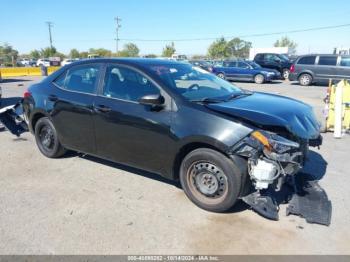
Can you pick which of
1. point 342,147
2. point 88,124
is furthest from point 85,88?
point 342,147

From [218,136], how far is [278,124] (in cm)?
65

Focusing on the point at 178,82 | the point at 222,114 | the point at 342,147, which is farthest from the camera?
the point at 342,147

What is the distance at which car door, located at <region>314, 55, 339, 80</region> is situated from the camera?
1789 cm

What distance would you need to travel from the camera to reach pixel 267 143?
333 cm

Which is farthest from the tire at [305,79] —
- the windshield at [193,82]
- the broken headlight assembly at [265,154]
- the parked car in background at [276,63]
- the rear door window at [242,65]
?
the broken headlight assembly at [265,154]

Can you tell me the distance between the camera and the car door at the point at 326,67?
17891 millimetres

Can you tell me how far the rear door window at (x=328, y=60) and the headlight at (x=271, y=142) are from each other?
16.8m

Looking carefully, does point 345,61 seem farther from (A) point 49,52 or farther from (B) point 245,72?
(A) point 49,52

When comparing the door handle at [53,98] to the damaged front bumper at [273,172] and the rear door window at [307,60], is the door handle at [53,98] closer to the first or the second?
the damaged front bumper at [273,172]

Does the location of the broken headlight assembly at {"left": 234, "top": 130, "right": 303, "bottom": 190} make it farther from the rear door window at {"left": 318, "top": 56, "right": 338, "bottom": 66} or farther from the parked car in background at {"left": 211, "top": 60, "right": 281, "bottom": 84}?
the parked car in background at {"left": 211, "top": 60, "right": 281, "bottom": 84}

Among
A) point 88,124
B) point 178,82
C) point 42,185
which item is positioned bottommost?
point 42,185

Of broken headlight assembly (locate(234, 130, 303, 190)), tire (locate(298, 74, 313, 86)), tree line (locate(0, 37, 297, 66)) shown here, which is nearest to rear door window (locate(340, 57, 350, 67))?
tire (locate(298, 74, 313, 86))

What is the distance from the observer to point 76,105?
15.5 ft

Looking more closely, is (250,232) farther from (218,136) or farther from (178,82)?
(178,82)
